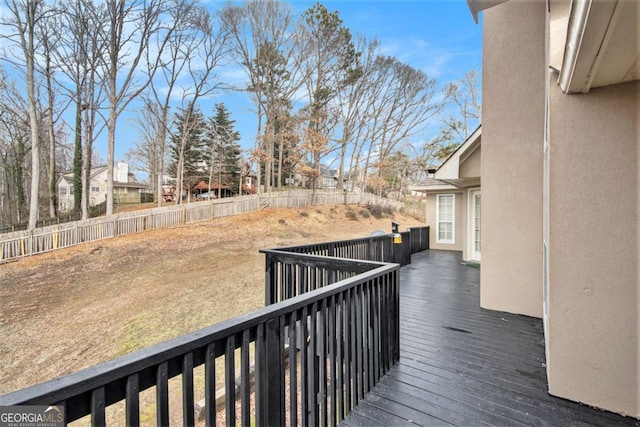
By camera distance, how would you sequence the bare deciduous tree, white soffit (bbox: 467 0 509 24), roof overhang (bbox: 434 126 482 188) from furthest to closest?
the bare deciduous tree
roof overhang (bbox: 434 126 482 188)
white soffit (bbox: 467 0 509 24)

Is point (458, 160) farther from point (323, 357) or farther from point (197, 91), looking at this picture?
point (197, 91)

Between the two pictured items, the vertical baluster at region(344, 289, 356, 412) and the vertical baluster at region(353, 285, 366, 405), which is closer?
the vertical baluster at region(344, 289, 356, 412)

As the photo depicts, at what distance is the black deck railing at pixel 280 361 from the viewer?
3.37ft

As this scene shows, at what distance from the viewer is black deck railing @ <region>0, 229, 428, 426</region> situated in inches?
40.4

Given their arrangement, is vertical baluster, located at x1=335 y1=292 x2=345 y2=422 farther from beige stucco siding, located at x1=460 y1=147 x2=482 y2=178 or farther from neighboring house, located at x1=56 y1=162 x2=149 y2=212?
neighboring house, located at x1=56 y1=162 x2=149 y2=212

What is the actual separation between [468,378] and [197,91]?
20.0 meters

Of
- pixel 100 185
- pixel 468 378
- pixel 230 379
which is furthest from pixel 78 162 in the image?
pixel 468 378

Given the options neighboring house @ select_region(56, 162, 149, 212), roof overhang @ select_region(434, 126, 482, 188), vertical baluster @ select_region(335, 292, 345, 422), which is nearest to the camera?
vertical baluster @ select_region(335, 292, 345, 422)

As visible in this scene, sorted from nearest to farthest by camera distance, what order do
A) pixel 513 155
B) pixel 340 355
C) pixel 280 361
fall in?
pixel 280 361, pixel 340 355, pixel 513 155

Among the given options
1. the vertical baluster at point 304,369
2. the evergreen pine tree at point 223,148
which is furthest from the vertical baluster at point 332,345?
the evergreen pine tree at point 223,148

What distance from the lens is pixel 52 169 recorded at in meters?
17.9

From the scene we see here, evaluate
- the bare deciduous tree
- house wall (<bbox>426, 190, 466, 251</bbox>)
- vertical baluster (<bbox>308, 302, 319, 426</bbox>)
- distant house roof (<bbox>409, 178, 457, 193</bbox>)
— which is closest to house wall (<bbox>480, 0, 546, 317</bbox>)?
vertical baluster (<bbox>308, 302, 319, 426</bbox>)

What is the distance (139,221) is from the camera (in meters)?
13.5

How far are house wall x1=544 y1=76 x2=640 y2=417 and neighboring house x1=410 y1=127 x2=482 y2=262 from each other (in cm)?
374
